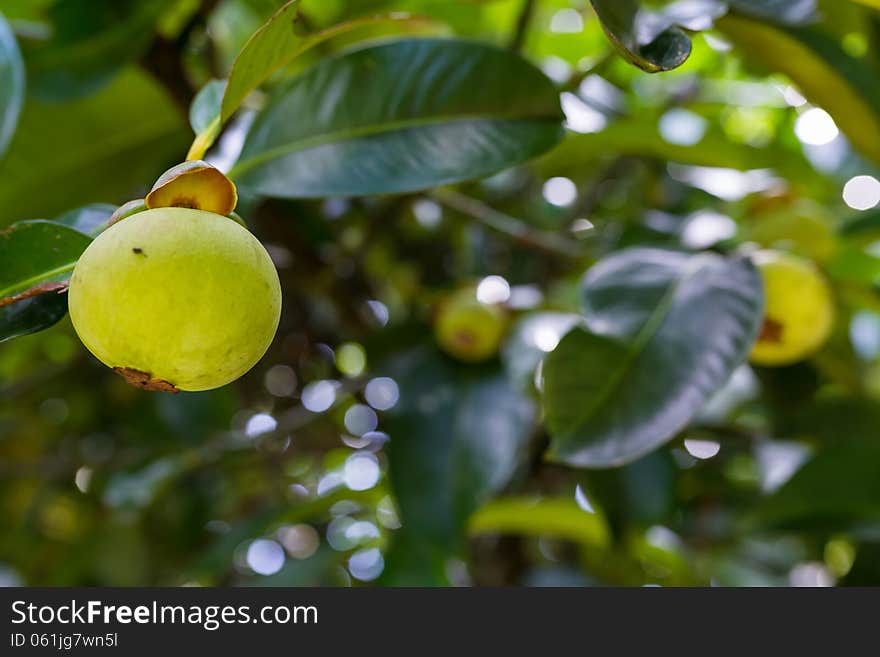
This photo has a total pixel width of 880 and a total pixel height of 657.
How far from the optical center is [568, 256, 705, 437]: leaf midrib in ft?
2.27

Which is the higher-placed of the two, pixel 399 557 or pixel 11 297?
pixel 11 297

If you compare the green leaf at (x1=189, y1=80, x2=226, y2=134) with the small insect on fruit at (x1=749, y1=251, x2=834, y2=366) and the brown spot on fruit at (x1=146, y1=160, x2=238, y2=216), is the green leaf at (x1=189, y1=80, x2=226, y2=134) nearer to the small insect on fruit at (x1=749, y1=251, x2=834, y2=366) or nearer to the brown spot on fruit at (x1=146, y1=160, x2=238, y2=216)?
the brown spot on fruit at (x1=146, y1=160, x2=238, y2=216)

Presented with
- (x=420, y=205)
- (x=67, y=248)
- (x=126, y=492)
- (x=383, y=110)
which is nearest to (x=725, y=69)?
(x=420, y=205)

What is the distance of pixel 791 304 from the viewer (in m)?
0.83

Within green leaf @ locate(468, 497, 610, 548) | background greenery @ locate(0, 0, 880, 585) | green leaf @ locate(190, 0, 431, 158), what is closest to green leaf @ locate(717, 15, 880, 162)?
background greenery @ locate(0, 0, 880, 585)

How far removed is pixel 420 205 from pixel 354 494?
49cm

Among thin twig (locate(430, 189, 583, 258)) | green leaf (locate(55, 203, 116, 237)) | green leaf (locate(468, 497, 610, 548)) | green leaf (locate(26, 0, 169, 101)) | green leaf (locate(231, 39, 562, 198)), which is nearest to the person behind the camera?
green leaf (locate(55, 203, 116, 237))

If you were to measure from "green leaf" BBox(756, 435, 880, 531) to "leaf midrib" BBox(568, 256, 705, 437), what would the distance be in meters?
0.38

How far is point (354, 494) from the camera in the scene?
1.41 meters

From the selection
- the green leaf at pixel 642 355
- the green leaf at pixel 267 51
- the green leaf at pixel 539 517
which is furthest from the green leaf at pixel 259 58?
the green leaf at pixel 539 517

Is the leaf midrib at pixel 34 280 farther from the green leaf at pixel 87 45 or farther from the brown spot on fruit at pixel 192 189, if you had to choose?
the green leaf at pixel 87 45

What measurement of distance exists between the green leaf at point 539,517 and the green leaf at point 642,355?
48 cm

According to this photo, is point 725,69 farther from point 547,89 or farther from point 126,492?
point 126,492

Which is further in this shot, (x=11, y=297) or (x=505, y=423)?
(x=505, y=423)
